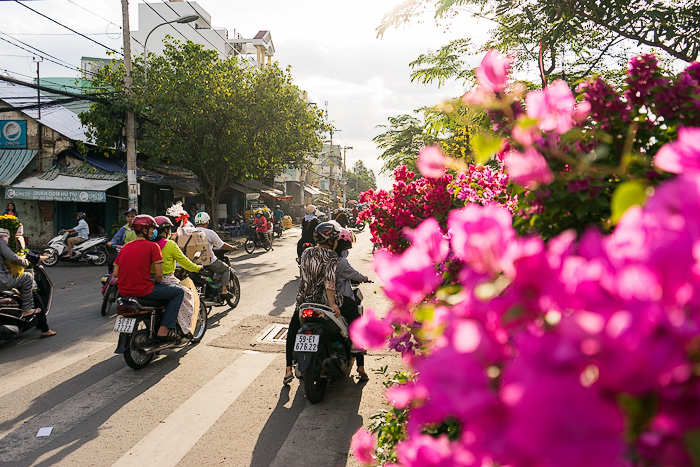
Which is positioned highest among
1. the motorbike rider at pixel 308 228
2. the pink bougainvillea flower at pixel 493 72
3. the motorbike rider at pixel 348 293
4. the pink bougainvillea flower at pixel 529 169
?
the pink bougainvillea flower at pixel 493 72

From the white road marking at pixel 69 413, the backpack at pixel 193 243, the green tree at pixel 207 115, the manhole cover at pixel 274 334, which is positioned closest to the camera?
the white road marking at pixel 69 413

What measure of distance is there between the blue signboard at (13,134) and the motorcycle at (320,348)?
754 inches

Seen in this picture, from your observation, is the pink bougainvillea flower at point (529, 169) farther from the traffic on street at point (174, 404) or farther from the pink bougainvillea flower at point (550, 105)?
the traffic on street at point (174, 404)

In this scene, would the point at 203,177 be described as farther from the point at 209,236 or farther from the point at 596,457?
the point at 596,457

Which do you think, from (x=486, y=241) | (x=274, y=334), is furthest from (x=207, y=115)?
(x=486, y=241)

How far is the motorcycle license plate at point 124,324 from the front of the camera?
221 inches

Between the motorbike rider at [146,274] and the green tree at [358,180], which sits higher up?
the green tree at [358,180]

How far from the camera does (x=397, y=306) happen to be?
902 mm

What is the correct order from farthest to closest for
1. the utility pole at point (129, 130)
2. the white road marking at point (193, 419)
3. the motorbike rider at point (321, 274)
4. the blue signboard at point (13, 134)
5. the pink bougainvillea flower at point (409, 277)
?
1. the blue signboard at point (13, 134)
2. the utility pole at point (129, 130)
3. the motorbike rider at point (321, 274)
4. the white road marking at point (193, 419)
5. the pink bougainvillea flower at point (409, 277)

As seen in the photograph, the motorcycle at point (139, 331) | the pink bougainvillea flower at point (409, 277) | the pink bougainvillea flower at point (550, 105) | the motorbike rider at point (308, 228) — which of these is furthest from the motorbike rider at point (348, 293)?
the motorbike rider at point (308, 228)

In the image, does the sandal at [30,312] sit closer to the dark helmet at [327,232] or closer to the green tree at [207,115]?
the dark helmet at [327,232]

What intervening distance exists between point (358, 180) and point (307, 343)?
10823 centimetres

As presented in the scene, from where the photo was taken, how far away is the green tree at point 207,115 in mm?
19859

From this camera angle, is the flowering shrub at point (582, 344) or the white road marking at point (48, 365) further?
the white road marking at point (48, 365)
